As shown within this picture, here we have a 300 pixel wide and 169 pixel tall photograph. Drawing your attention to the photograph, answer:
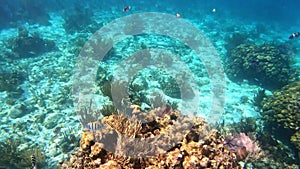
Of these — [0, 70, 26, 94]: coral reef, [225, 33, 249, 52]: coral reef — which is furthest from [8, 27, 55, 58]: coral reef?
[225, 33, 249, 52]: coral reef

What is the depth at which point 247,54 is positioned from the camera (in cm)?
1388

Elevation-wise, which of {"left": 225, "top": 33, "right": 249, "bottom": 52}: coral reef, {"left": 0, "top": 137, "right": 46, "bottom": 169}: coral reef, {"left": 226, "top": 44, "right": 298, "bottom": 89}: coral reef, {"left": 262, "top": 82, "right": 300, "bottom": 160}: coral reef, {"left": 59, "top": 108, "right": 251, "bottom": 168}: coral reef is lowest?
{"left": 0, "top": 137, "right": 46, "bottom": 169}: coral reef

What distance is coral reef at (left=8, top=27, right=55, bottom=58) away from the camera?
15.2 metres

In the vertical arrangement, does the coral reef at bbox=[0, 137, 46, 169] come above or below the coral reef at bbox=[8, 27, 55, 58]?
below

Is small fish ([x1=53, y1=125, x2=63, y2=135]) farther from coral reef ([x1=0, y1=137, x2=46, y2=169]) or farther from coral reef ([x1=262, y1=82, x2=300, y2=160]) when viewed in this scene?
coral reef ([x1=262, y1=82, x2=300, y2=160])

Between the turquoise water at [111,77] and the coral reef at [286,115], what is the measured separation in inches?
6.6

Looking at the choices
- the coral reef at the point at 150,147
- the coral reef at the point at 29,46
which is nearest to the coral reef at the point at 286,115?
the coral reef at the point at 150,147

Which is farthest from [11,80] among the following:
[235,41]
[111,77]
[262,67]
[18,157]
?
[235,41]

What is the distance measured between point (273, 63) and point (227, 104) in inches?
172

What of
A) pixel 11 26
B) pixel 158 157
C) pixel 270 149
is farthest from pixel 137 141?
pixel 11 26

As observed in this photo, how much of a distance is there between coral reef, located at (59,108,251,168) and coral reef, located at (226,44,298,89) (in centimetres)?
927

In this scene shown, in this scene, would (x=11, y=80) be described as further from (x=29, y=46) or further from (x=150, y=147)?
(x=150, y=147)

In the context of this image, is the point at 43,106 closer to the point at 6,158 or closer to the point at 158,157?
the point at 6,158

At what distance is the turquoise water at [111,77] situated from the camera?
8.64 metres
